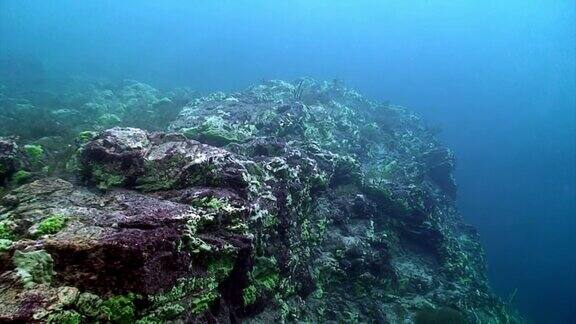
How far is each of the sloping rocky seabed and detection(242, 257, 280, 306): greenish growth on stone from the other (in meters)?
0.04

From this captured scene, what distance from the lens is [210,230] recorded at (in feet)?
30.4

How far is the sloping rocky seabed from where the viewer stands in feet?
21.2

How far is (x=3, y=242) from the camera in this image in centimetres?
624

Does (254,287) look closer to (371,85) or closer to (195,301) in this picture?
(195,301)

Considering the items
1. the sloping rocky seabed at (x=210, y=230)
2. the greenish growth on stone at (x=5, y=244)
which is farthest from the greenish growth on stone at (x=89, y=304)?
the greenish growth on stone at (x=5, y=244)

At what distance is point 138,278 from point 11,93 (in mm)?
38670

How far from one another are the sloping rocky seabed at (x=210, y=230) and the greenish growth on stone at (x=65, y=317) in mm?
16

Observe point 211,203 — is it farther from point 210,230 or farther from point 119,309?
point 119,309

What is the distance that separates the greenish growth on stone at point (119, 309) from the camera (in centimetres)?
618

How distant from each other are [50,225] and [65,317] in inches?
85.7

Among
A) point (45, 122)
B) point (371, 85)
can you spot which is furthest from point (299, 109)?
point (371, 85)

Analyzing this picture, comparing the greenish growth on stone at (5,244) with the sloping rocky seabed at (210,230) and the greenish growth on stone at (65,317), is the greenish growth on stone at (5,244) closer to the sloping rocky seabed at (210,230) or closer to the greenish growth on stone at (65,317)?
the sloping rocky seabed at (210,230)

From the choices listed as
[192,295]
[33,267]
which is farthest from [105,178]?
[192,295]

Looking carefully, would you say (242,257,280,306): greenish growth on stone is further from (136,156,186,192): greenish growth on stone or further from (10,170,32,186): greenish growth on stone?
(10,170,32,186): greenish growth on stone
